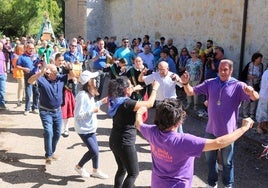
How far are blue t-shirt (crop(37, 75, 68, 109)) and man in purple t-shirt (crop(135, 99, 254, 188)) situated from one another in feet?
10.6

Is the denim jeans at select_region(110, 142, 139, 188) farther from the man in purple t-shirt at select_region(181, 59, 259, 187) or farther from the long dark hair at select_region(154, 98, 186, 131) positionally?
the long dark hair at select_region(154, 98, 186, 131)

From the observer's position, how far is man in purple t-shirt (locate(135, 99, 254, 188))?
10.4 feet

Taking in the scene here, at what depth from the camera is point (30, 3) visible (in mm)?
41594

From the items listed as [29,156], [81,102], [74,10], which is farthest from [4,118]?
[74,10]

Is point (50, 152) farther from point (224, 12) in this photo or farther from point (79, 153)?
point (224, 12)

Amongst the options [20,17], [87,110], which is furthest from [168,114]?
[20,17]

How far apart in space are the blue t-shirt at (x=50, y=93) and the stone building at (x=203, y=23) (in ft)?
18.9

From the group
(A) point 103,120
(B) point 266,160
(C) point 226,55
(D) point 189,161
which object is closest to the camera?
(D) point 189,161

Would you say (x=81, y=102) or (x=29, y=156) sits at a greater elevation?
(x=81, y=102)

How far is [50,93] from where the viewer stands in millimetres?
6320

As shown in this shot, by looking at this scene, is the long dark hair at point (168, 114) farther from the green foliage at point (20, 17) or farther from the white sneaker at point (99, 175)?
the green foliage at point (20, 17)

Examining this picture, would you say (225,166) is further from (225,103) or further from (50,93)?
(50,93)

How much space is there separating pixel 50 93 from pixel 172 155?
3.55 meters

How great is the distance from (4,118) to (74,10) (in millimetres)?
28026
